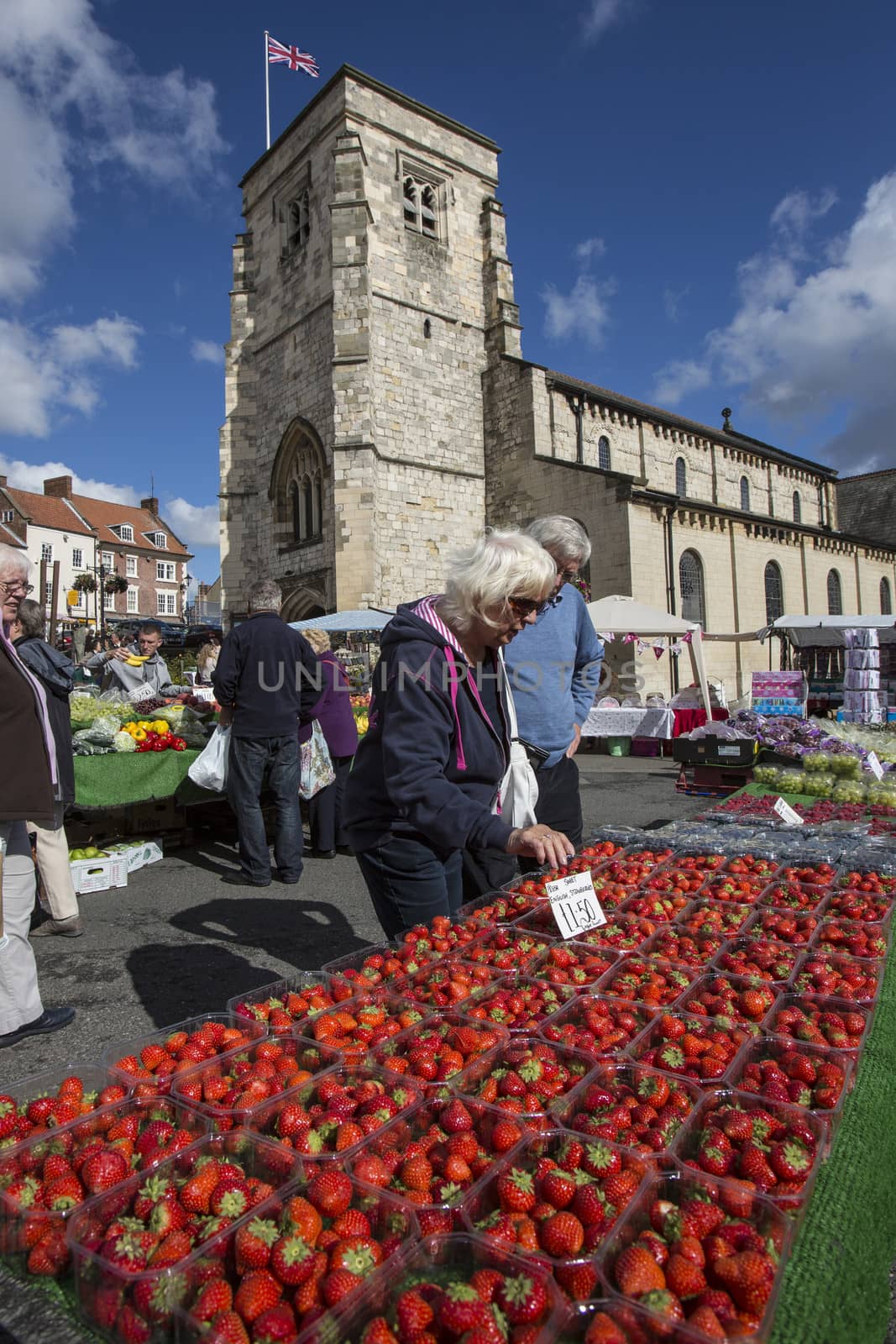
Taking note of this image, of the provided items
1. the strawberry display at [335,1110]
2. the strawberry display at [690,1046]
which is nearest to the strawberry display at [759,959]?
the strawberry display at [690,1046]

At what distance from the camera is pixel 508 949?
236 centimetres

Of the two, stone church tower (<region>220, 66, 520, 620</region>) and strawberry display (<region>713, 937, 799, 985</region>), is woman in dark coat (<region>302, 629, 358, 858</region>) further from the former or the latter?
stone church tower (<region>220, 66, 520, 620</region>)

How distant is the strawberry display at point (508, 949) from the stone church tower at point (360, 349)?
58.6ft

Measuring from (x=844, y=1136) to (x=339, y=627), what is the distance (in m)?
14.6

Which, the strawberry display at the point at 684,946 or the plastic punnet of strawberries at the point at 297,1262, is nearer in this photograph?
the plastic punnet of strawberries at the point at 297,1262

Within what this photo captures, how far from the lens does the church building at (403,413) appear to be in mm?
20109

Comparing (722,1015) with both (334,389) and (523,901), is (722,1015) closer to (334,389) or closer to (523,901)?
(523,901)

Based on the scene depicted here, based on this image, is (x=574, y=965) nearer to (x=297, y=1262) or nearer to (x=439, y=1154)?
(x=439, y=1154)

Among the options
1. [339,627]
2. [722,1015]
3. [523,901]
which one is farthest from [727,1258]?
[339,627]

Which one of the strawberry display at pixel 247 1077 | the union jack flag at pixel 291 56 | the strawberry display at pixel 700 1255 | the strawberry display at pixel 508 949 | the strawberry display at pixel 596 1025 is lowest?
the strawberry display at pixel 700 1255

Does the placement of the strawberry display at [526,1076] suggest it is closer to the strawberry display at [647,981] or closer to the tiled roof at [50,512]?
the strawberry display at [647,981]

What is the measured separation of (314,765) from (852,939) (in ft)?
16.3

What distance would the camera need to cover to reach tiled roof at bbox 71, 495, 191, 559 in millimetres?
52375

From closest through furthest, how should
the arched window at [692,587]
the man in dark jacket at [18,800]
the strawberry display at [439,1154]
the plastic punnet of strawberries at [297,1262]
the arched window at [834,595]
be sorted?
the plastic punnet of strawberries at [297,1262], the strawberry display at [439,1154], the man in dark jacket at [18,800], the arched window at [692,587], the arched window at [834,595]
